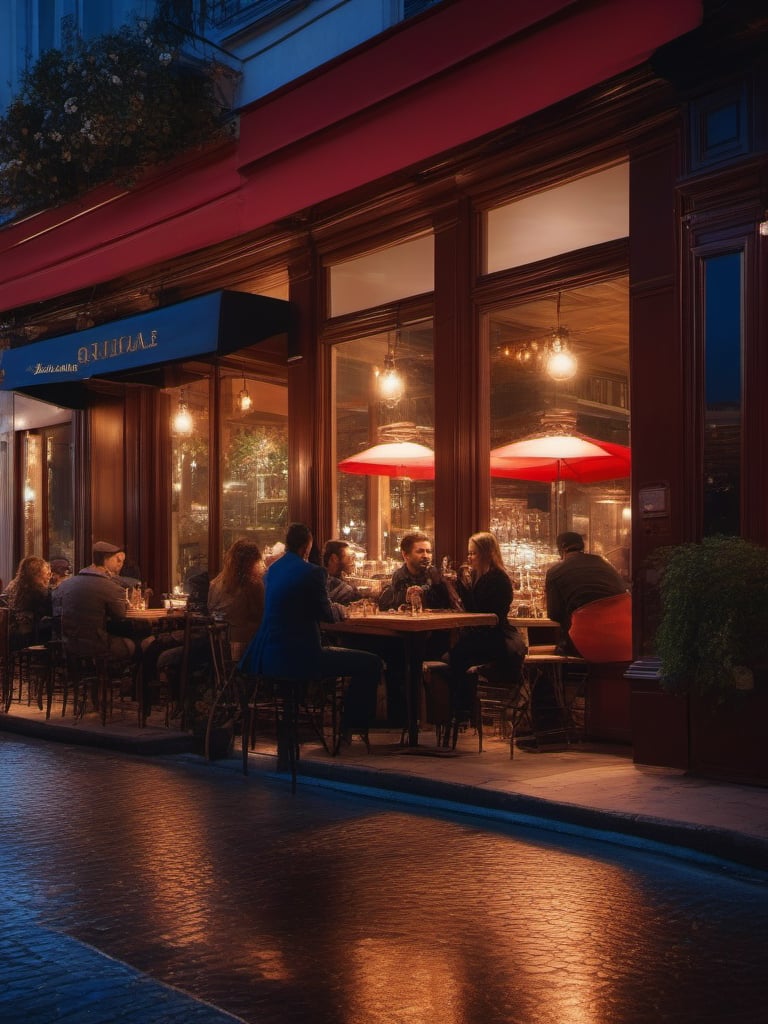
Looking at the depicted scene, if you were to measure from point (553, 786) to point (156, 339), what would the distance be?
23.3ft

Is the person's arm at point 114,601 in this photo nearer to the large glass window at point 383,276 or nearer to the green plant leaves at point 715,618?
the large glass window at point 383,276

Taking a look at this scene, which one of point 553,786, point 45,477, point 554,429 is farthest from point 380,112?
point 45,477

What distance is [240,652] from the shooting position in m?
10.4

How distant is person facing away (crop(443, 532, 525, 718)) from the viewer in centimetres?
939

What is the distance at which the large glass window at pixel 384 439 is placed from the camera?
38.8ft

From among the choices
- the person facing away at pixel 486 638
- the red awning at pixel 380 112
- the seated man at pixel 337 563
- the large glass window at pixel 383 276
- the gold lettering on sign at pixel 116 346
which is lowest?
the person facing away at pixel 486 638

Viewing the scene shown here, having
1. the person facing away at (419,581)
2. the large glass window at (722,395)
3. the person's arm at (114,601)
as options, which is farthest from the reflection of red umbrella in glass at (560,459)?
the person's arm at (114,601)

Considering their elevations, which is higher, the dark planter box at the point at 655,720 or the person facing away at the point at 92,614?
the person facing away at the point at 92,614

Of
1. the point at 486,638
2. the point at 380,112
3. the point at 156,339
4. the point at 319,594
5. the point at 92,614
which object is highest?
the point at 380,112

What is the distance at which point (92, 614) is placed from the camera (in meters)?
11.3

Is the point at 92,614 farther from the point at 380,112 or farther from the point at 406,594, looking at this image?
the point at 380,112

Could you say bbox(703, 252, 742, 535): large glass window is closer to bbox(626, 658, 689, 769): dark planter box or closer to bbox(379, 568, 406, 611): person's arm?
bbox(626, 658, 689, 769): dark planter box

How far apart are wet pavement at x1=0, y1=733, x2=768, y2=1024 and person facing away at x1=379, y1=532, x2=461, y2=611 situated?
282cm

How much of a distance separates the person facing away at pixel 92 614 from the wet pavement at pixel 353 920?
357 cm
